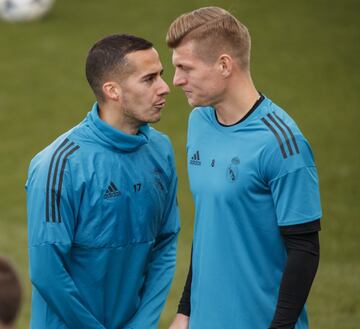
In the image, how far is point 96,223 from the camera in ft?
12.8

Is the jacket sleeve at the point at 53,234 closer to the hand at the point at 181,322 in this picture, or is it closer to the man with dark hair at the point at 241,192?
the hand at the point at 181,322

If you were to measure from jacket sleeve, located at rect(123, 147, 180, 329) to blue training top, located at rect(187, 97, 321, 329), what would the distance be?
14.2 inches

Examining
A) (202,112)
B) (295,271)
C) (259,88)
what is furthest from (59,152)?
(259,88)

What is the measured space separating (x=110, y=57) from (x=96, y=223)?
73 centimetres

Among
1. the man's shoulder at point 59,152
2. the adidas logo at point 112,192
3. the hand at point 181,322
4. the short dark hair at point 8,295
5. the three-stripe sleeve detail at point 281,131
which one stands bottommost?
the hand at point 181,322

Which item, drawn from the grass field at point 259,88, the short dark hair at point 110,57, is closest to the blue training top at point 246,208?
the short dark hair at point 110,57

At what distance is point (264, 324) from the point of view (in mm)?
3736

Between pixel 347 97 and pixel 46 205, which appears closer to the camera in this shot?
pixel 46 205

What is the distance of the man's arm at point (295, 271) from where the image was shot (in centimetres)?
354

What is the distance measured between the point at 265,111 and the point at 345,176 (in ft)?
18.7

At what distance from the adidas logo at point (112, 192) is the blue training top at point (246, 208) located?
0.35 m

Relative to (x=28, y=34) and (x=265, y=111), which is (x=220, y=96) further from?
(x=28, y=34)

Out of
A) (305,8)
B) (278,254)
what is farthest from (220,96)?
(305,8)

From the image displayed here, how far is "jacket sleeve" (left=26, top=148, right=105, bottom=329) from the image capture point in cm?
379
